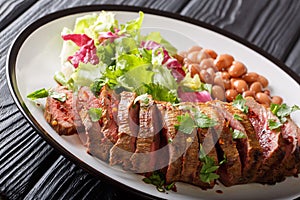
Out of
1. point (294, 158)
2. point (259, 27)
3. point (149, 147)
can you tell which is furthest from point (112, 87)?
point (259, 27)

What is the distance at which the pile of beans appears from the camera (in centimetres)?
358

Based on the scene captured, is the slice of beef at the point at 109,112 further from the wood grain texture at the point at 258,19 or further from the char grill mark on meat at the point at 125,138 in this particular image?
the wood grain texture at the point at 258,19

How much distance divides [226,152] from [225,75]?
109 centimetres

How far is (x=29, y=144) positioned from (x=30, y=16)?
47.1 inches

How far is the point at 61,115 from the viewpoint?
9.39ft

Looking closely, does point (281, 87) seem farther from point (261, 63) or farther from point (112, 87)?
point (112, 87)

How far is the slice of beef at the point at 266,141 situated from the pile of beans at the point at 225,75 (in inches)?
23.0

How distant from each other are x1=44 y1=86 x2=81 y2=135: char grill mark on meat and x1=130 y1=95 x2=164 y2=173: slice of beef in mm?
347

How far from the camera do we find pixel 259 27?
4.38 metres

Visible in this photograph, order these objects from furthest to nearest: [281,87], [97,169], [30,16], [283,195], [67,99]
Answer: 1. [30,16]
2. [281,87]
3. [67,99]
4. [283,195]
5. [97,169]

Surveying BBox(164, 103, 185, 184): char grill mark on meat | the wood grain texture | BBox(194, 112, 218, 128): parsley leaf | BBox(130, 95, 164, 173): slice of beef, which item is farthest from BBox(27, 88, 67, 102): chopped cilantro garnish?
the wood grain texture

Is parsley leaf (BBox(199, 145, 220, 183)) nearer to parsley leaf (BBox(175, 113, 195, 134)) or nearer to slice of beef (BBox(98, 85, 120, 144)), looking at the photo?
parsley leaf (BBox(175, 113, 195, 134))

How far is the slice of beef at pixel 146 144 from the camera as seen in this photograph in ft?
8.72

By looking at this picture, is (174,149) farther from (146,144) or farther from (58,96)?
(58,96)
